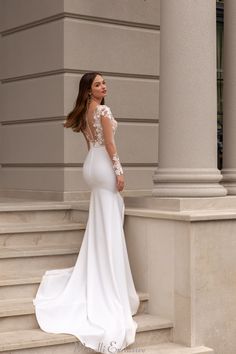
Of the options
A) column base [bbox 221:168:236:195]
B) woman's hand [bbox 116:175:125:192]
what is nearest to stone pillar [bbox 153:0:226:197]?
woman's hand [bbox 116:175:125:192]

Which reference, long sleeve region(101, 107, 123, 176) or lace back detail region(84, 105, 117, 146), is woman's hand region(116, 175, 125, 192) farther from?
lace back detail region(84, 105, 117, 146)

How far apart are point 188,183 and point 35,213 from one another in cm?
199

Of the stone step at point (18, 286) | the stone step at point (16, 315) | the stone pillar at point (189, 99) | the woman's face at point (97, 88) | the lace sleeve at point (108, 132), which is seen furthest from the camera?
the stone pillar at point (189, 99)

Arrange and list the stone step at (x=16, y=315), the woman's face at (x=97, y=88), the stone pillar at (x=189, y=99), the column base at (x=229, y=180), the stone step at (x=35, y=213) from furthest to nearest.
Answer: the column base at (x=229, y=180)
the stone step at (x=35, y=213)
the stone pillar at (x=189, y=99)
the woman's face at (x=97, y=88)
the stone step at (x=16, y=315)

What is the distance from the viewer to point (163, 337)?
7734 mm

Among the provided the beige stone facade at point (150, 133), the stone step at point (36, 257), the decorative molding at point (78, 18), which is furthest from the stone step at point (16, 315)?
the decorative molding at point (78, 18)

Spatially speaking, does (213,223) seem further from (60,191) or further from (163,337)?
(60,191)

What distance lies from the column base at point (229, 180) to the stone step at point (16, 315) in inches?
114

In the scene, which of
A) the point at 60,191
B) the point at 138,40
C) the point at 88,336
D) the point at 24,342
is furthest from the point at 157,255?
the point at 138,40

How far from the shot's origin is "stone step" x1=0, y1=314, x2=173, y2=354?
22.5ft

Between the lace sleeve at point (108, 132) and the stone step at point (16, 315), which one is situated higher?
the lace sleeve at point (108, 132)

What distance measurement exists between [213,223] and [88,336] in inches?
63.5

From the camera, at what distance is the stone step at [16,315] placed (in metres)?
7.25

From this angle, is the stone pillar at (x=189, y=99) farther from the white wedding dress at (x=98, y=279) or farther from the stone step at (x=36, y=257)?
the stone step at (x=36, y=257)
